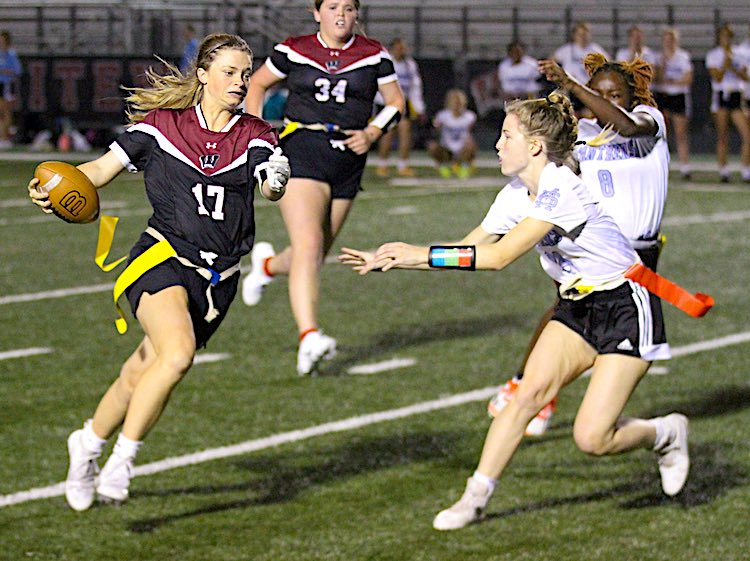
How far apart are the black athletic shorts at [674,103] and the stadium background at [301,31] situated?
4.88m

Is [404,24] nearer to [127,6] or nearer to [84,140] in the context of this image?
[127,6]

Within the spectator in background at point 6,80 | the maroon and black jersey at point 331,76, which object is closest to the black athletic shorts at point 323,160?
the maroon and black jersey at point 331,76

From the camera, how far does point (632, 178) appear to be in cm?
600

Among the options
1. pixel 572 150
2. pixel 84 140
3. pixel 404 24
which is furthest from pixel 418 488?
pixel 404 24

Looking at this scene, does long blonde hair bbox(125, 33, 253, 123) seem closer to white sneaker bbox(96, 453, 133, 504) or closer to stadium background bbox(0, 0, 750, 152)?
white sneaker bbox(96, 453, 133, 504)

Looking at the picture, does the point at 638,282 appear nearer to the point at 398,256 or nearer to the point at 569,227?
the point at 569,227

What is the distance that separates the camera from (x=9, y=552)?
16.2 ft

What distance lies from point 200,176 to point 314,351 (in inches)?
78.7

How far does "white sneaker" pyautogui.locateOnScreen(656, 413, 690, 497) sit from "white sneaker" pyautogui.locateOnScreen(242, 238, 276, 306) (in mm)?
3522

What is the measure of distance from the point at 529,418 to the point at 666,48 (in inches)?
583

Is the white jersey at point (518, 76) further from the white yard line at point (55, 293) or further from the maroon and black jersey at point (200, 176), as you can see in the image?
the maroon and black jersey at point (200, 176)

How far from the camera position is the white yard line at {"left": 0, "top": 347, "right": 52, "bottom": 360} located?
8.16m

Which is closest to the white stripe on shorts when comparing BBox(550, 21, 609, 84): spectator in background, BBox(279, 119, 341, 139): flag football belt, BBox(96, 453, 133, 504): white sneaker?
BBox(96, 453, 133, 504): white sneaker

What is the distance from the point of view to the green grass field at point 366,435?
202 inches
